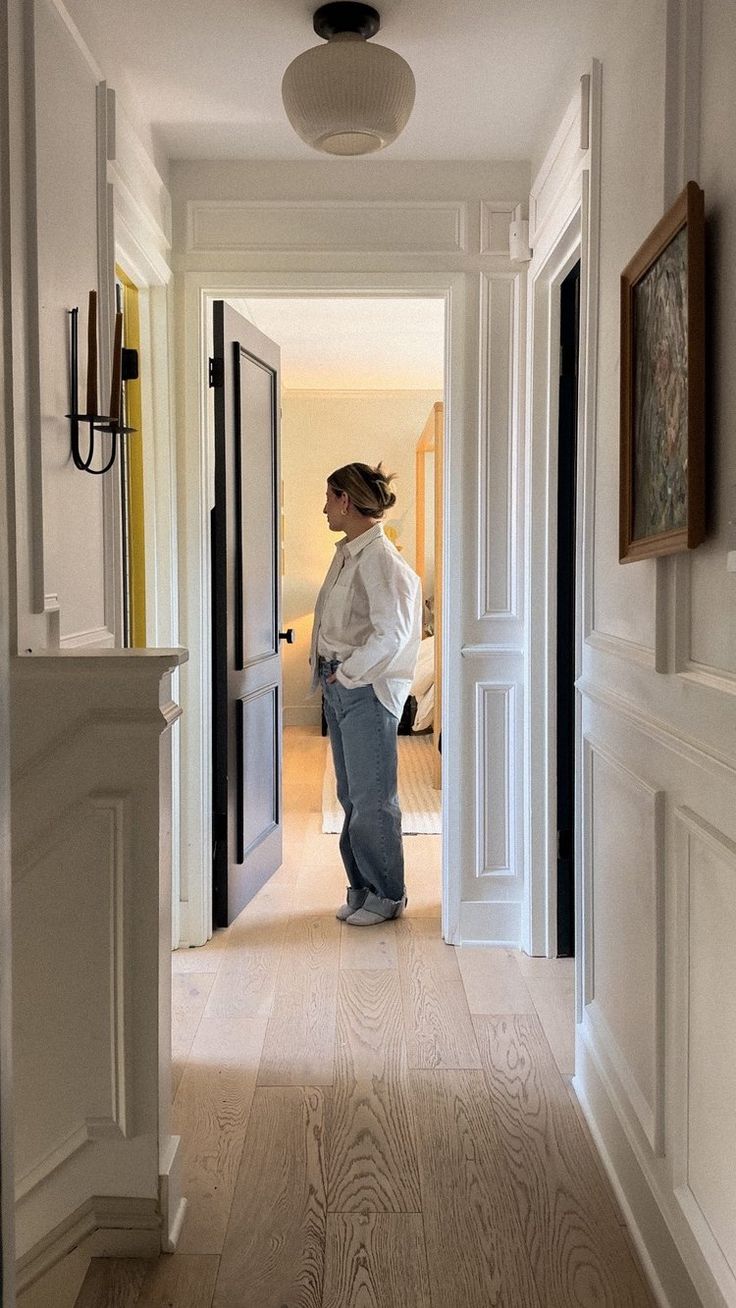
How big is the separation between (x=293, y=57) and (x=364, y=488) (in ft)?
4.57

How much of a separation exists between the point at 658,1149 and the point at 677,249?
1478 millimetres

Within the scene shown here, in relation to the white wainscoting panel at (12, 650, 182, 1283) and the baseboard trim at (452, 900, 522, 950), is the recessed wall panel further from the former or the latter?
the baseboard trim at (452, 900, 522, 950)

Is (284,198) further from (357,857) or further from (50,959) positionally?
(50,959)

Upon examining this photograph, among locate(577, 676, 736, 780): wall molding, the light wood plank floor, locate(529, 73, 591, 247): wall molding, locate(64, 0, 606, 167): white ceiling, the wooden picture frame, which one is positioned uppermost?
locate(64, 0, 606, 167): white ceiling

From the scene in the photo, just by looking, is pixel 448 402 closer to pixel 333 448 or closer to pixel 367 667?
pixel 367 667

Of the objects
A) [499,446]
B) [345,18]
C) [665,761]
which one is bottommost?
[665,761]

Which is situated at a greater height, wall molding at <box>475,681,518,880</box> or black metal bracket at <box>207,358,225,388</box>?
black metal bracket at <box>207,358,225,388</box>

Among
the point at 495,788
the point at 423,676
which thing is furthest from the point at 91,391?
the point at 423,676

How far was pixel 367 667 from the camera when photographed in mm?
3615

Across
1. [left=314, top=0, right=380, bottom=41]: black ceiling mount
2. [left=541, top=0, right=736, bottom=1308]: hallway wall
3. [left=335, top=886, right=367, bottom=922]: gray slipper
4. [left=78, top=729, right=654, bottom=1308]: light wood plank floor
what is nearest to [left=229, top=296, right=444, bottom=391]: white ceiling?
[left=314, top=0, right=380, bottom=41]: black ceiling mount

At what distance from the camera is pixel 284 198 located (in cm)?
345

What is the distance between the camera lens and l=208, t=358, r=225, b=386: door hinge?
11.6 feet

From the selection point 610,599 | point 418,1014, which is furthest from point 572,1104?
point 610,599

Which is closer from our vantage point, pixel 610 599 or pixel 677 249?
pixel 677 249
